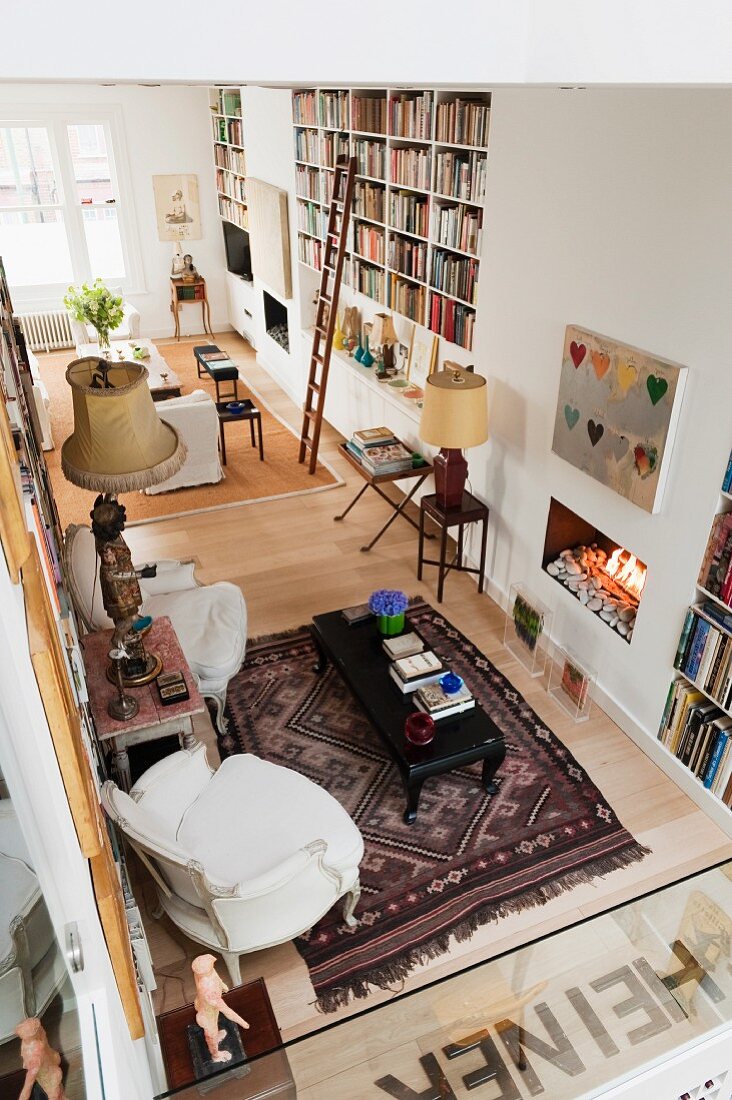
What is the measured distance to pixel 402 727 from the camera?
3338 millimetres

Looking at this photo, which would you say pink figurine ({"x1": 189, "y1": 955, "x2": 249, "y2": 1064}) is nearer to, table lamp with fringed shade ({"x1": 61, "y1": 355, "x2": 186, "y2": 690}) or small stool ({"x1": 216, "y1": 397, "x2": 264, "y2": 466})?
table lamp with fringed shade ({"x1": 61, "y1": 355, "x2": 186, "y2": 690})

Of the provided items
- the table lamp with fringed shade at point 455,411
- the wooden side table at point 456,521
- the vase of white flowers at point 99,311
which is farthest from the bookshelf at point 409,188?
the vase of white flowers at point 99,311

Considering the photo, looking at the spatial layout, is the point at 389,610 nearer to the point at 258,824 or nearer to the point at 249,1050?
the point at 258,824

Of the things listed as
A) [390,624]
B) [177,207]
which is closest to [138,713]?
[390,624]

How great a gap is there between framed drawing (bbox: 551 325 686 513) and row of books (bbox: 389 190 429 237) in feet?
5.95

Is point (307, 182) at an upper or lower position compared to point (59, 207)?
upper

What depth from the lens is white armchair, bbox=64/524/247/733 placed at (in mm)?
3475

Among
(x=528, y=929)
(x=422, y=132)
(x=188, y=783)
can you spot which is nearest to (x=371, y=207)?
(x=422, y=132)

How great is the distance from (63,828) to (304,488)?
5012 mm

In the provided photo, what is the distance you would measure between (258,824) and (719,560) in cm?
208

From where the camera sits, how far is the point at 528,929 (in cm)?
296

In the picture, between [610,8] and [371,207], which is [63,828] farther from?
[371,207]

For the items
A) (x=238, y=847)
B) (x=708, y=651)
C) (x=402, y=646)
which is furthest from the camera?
(x=402, y=646)

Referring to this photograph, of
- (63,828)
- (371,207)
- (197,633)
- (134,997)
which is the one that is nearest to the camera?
(63,828)
